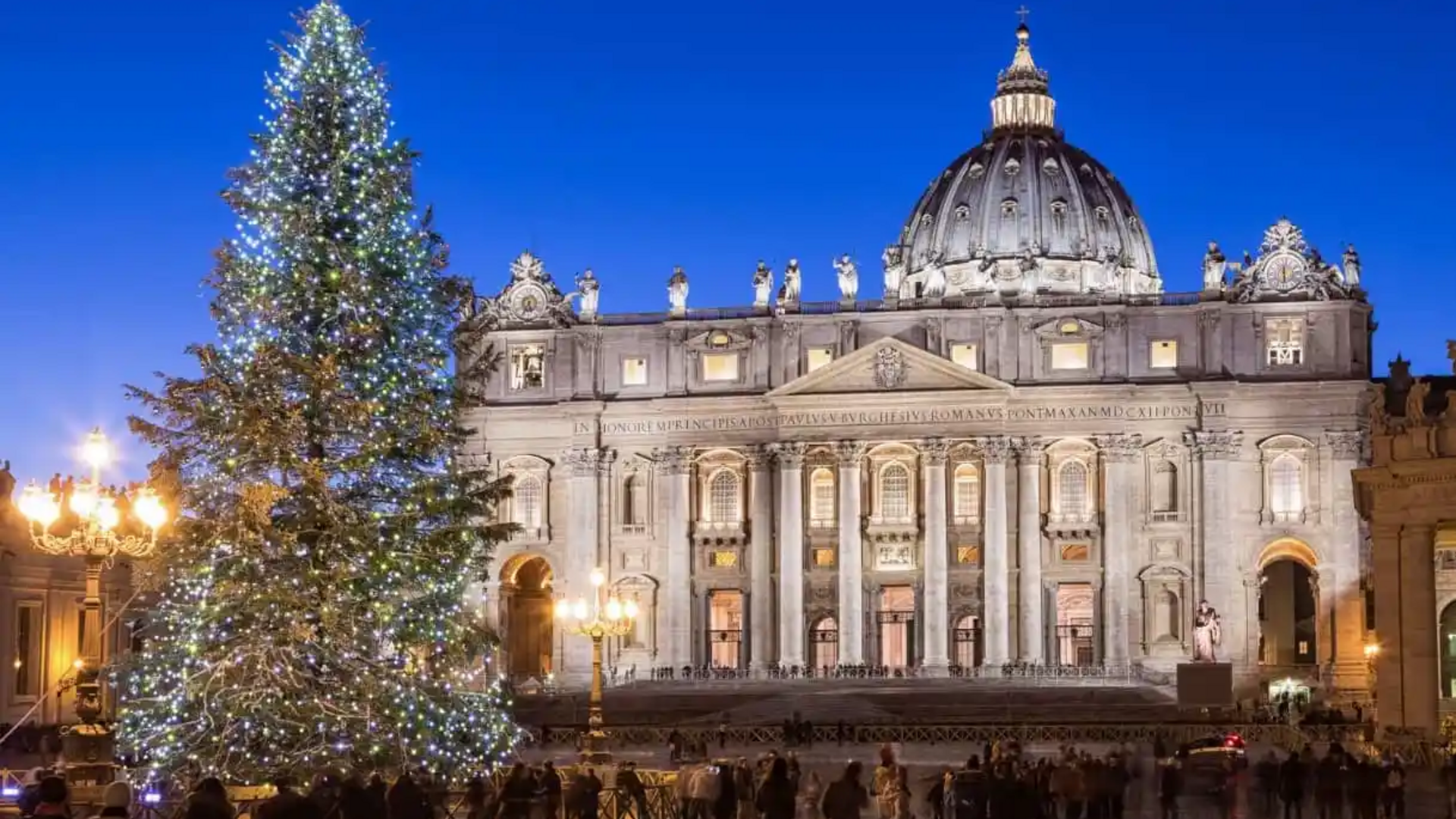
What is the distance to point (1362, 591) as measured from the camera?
77.2 meters

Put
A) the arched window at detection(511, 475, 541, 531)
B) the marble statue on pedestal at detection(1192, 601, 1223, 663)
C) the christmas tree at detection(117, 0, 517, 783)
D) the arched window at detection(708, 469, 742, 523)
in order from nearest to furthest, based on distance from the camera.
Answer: the christmas tree at detection(117, 0, 517, 783) < the marble statue on pedestal at detection(1192, 601, 1223, 663) < the arched window at detection(708, 469, 742, 523) < the arched window at detection(511, 475, 541, 531)

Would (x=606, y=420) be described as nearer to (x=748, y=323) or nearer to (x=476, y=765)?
(x=748, y=323)

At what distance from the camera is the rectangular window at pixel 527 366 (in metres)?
86.4

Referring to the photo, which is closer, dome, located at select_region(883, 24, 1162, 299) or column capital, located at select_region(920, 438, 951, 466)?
column capital, located at select_region(920, 438, 951, 466)

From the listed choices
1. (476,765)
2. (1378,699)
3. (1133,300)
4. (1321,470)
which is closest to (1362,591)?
(1321,470)

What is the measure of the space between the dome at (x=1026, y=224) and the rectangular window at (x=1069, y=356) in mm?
19322

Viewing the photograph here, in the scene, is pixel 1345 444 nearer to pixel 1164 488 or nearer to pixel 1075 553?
pixel 1164 488

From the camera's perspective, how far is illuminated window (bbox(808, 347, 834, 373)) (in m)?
83.4

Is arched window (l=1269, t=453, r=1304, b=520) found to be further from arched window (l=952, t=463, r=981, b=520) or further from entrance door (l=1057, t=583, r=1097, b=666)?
arched window (l=952, t=463, r=981, b=520)

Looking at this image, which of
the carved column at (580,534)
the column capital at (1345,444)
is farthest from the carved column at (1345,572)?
the carved column at (580,534)

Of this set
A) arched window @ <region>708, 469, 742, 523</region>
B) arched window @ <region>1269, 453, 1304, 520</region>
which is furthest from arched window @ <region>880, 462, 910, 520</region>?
arched window @ <region>1269, 453, 1304, 520</region>

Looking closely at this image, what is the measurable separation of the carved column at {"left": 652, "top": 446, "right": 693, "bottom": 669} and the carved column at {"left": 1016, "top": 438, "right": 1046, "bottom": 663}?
482 inches

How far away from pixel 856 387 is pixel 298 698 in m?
54.1

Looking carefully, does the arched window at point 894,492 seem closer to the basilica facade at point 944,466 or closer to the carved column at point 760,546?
the basilica facade at point 944,466
